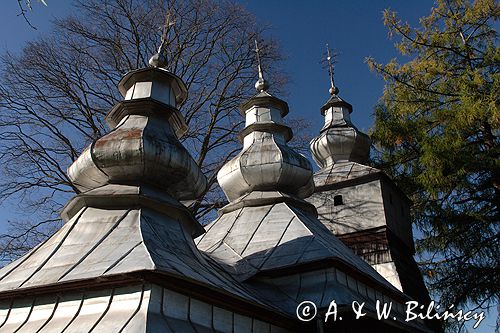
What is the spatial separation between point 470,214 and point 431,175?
3.62 feet

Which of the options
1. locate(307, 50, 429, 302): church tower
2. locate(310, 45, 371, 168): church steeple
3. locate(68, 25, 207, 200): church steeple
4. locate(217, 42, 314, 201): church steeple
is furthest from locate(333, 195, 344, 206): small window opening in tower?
locate(68, 25, 207, 200): church steeple

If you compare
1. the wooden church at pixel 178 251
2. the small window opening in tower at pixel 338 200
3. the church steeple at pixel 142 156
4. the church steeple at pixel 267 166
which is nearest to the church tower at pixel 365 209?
the small window opening in tower at pixel 338 200

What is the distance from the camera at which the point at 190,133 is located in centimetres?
1448

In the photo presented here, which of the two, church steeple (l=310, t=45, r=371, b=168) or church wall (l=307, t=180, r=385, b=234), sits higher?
church steeple (l=310, t=45, r=371, b=168)

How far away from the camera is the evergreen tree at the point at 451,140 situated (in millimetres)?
12289

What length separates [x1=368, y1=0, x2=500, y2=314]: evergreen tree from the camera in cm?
1229

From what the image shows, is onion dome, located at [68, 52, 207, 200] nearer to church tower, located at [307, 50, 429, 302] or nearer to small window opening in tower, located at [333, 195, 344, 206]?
church tower, located at [307, 50, 429, 302]

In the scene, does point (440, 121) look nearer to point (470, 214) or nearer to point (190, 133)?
point (470, 214)

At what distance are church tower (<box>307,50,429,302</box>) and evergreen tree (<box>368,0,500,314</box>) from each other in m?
0.43

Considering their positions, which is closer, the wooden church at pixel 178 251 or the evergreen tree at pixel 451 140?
the wooden church at pixel 178 251

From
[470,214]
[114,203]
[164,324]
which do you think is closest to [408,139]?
[470,214]

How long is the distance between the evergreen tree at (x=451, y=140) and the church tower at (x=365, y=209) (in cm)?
43

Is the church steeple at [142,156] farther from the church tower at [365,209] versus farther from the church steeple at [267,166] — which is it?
the church tower at [365,209]

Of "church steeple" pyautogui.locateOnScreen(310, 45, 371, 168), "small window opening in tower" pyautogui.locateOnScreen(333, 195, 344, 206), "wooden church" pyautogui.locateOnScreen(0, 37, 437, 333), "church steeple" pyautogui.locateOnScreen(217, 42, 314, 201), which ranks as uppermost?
"church steeple" pyautogui.locateOnScreen(310, 45, 371, 168)
